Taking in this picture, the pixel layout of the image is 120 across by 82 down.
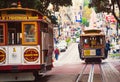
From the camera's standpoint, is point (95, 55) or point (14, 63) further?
point (95, 55)

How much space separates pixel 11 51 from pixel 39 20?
189cm

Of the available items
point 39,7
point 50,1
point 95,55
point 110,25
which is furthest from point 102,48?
point 110,25

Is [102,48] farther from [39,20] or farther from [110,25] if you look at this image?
[110,25]

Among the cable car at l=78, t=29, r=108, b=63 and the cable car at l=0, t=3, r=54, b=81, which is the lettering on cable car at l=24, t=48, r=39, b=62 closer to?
the cable car at l=0, t=3, r=54, b=81

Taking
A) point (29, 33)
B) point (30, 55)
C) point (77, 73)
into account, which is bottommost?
point (77, 73)

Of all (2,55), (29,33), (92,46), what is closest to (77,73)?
(29,33)

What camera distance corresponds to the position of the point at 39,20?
2073 centimetres

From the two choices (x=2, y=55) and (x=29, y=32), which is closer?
(x=2, y=55)

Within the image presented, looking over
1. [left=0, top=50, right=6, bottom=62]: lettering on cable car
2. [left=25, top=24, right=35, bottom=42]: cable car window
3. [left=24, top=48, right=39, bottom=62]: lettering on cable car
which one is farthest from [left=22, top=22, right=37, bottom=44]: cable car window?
[left=0, top=50, right=6, bottom=62]: lettering on cable car

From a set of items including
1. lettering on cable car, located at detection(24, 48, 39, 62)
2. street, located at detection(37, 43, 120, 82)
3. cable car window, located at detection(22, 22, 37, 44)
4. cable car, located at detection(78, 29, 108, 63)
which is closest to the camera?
lettering on cable car, located at detection(24, 48, 39, 62)

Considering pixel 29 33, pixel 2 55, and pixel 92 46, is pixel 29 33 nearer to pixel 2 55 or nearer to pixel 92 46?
pixel 2 55

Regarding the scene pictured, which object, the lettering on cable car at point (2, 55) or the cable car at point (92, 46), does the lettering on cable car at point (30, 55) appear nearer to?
the lettering on cable car at point (2, 55)

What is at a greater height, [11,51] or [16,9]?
[16,9]

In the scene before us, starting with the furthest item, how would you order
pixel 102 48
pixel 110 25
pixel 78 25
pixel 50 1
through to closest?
pixel 78 25 < pixel 110 25 < pixel 102 48 < pixel 50 1
